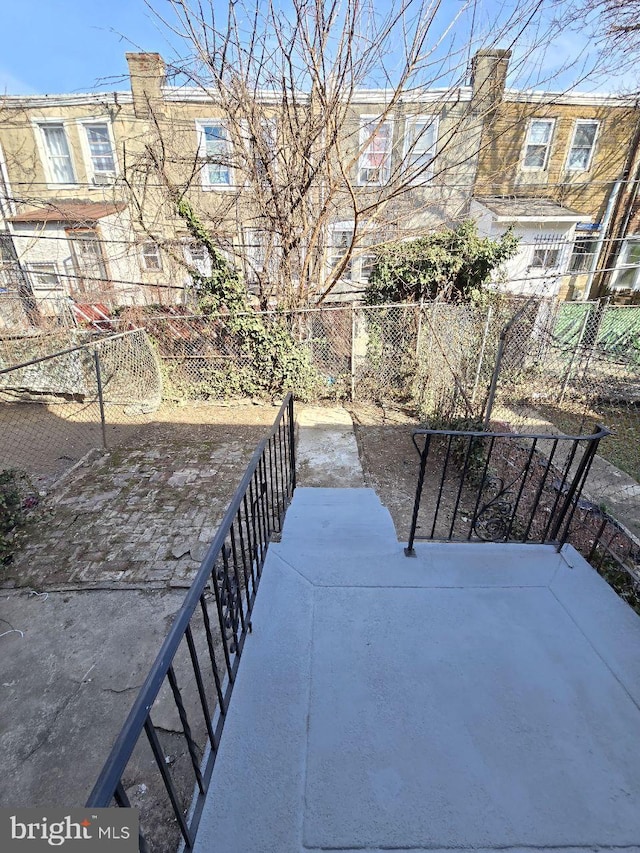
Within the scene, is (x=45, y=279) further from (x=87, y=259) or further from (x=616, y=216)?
(x=616, y=216)

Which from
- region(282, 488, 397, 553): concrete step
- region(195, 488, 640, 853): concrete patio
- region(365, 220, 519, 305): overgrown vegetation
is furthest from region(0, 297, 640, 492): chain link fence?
region(195, 488, 640, 853): concrete patio

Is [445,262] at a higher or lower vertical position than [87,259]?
higher

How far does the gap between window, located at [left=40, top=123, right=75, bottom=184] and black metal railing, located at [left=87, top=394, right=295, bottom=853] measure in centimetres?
1501

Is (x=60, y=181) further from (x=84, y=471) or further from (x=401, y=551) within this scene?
(x=401, y=551)

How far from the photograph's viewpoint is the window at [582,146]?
1184cm

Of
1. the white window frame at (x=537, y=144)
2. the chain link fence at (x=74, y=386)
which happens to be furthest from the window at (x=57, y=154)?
the white window frame at (x=537, y=144)

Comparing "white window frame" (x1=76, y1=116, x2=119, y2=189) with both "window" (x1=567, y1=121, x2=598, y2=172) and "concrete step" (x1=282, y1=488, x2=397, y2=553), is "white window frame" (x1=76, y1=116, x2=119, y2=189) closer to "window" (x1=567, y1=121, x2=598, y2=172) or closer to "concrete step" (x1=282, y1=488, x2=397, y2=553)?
"concrete step" (x1=282, y1=488, x2=397, y2=553)

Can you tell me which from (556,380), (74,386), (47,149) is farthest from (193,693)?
(47,149)

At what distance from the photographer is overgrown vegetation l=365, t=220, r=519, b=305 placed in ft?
21.8

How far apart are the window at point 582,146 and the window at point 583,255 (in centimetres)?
227

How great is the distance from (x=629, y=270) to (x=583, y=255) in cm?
181

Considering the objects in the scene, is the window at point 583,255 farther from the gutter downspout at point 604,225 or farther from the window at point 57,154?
the window at point 57,154

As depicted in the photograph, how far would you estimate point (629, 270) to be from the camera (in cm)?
1311

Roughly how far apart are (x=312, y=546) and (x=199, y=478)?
2.60 metres
